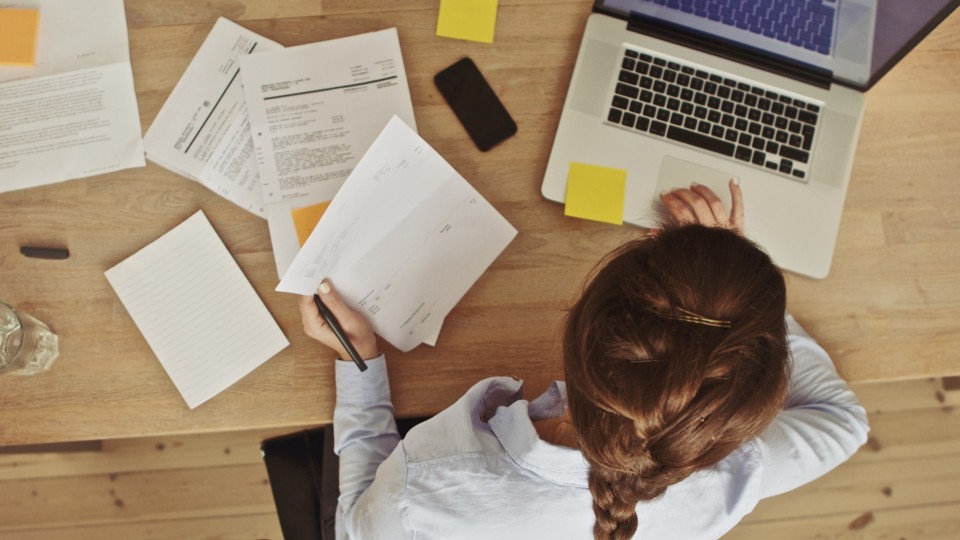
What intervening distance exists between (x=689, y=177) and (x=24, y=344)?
37.1 inches

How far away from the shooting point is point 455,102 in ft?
2.98

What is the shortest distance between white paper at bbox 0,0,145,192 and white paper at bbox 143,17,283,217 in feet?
0.17

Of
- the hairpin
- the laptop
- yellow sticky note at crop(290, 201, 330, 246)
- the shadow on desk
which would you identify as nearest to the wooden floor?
the shadow on desk

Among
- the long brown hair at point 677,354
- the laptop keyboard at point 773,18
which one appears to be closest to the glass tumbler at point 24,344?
the long brown hair at point 677,354

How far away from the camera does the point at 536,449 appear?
67cm

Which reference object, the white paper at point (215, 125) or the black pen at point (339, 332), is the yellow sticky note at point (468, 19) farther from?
the black pen at point (339, 332)

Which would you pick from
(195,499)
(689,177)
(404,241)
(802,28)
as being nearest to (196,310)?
(404,241)

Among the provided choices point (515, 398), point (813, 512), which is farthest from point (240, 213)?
point (813, 512)

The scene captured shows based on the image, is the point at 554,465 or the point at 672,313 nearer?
the point at 672,313

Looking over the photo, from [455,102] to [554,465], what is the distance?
0.53 meters

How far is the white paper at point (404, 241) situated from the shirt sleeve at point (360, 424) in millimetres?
71

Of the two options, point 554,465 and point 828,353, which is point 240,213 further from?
point 828,353

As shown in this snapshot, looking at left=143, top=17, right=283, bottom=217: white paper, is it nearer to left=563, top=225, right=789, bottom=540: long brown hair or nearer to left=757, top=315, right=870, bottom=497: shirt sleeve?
left=563, top=225, right=789, bottom=540: long brown hair

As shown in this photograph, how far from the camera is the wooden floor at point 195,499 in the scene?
146 cm
